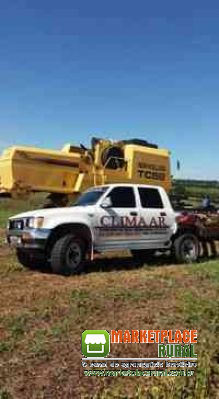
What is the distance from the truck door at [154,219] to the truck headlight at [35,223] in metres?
2.57

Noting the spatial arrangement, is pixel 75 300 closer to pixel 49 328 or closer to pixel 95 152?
pixel 49 328

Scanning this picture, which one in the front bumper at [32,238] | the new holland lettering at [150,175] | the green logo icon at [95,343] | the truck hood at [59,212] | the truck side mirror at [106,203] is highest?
the new holland lettering at [150,175]

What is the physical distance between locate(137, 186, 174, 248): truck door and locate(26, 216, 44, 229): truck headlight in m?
2.57

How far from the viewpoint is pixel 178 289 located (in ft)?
28.4

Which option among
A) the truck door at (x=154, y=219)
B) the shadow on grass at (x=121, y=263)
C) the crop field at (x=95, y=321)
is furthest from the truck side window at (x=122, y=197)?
the crop field at (x=95, y=321)

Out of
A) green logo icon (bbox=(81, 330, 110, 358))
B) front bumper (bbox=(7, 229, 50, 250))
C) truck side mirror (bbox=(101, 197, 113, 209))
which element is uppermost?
truck side mirror (bbox=(101, 197, 113, 209))

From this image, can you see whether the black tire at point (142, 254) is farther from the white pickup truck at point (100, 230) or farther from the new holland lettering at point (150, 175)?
the new holland lettering at point (150, 175)

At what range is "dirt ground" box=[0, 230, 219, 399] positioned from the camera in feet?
15.4

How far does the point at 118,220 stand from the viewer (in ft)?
37.1

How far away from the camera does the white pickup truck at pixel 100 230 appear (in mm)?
10154

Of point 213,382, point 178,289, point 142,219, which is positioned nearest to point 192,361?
point 213,382

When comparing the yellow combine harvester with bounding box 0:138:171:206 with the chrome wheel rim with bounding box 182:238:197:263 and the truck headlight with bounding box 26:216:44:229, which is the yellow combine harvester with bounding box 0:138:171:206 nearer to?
the chrome wheel rim with bounding box 182:238:197:263

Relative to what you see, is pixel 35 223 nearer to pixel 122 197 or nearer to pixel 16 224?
pixel 16 224

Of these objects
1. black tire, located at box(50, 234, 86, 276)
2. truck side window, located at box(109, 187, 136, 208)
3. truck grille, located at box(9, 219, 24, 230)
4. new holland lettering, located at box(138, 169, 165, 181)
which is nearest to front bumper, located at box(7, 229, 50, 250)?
truck grille, located at box(9, 219, 24, 230)
